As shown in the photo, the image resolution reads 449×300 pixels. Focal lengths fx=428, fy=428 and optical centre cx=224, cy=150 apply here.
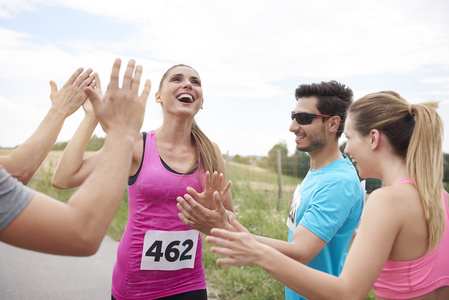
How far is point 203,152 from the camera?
3.09 meters

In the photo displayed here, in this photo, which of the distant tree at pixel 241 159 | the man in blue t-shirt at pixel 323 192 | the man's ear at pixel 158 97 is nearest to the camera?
the man in blue t-shirt at pixel 323 192

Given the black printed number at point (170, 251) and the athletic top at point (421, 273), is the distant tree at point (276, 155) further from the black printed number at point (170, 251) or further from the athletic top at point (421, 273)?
the athletic top at point (421, 273)

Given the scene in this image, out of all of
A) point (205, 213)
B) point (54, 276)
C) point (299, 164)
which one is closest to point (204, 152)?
point (205, 213)

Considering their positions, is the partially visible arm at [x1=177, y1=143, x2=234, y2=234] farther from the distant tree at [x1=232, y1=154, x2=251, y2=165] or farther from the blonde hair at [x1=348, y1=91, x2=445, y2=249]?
the distant tree at [x1=232, y1=154, x2=251, y2=165]

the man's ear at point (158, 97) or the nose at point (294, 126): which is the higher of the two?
the man's ear at point (158, 97)

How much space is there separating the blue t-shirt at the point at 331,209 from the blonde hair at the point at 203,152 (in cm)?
65

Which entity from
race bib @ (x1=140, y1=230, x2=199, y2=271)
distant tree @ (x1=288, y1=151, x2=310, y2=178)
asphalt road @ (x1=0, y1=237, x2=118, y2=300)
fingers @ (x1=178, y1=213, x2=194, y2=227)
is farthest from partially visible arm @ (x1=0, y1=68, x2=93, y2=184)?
distant tree @ (x1=288, y1=151, x2=310, y2=178)

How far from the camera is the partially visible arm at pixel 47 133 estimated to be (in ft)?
7.04

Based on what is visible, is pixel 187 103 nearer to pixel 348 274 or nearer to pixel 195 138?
pixel 195 138

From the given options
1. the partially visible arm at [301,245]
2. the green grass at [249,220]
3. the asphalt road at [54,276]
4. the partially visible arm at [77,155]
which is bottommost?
the asphalt road at [54,276]

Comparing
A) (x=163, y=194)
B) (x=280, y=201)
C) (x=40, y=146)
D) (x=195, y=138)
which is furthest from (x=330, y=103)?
(x=280, y=201)

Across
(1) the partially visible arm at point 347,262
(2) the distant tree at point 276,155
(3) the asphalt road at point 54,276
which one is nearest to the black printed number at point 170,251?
(1) the partially visible arm at point 347,262

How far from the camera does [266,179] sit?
1166cm

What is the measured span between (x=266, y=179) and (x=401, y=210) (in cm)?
1001
